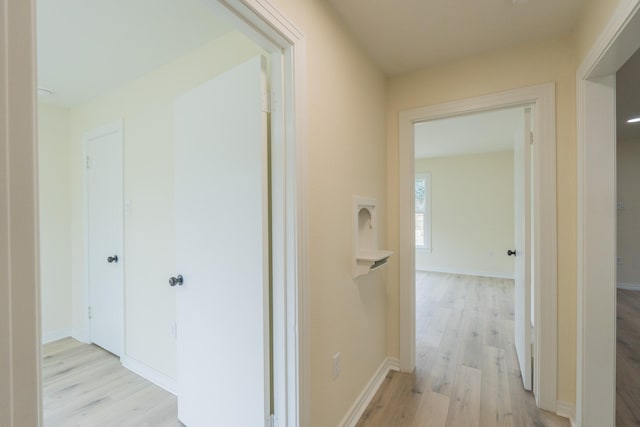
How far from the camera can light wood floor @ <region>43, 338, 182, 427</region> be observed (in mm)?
1805

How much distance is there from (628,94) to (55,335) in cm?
637

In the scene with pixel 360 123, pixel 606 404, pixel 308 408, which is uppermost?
pixel 360 123

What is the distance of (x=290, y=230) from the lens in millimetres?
1241

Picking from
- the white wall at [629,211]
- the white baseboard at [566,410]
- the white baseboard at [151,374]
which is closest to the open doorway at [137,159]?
the white baseboard at [151,374]

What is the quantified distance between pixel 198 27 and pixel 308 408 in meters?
2.19

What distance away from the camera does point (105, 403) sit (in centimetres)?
197

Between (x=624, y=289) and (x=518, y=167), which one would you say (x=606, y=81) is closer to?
(x=518, y=167)

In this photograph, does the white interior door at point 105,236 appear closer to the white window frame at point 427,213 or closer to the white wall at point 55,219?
the white wall at point 55,219

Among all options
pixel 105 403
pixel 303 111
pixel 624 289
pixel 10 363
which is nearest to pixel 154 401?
pixel 105 403

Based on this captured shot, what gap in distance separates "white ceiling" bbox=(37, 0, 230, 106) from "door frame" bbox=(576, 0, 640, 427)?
2.04 meters

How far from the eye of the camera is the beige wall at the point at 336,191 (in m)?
1.37

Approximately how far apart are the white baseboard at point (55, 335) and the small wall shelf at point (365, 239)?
3.36m

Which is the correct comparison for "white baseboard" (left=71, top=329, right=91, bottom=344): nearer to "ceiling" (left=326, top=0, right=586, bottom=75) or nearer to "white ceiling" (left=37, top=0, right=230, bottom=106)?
"white ceiling" (left=37, top=0, right=230, bottom=106)

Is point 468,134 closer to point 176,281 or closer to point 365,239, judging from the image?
point 365,239
